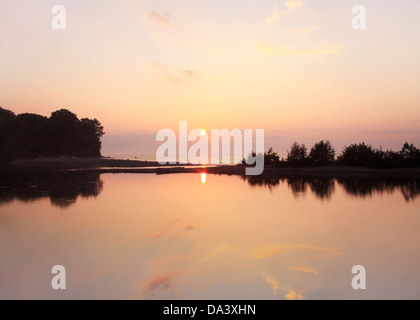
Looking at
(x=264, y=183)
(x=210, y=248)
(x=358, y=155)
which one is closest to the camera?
(x=210, y=248)

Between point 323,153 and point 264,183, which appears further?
point 323,153

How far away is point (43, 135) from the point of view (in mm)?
100438

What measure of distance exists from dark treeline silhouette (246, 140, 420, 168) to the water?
25.2 metres

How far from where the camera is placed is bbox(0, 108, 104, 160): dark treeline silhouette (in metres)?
98.1

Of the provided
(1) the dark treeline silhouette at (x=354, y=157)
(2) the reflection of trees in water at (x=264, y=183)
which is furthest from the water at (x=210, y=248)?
(1) the dark treeline silhouette at (x=354, y=157)

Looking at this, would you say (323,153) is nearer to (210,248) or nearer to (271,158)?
(271,158)

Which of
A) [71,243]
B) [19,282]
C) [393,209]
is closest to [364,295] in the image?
[19,282]

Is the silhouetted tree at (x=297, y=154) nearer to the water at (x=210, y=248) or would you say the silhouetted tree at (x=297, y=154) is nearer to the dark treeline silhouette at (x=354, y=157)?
the dark treeline silhouette at (x=354, y=157)

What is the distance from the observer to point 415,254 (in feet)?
34.0

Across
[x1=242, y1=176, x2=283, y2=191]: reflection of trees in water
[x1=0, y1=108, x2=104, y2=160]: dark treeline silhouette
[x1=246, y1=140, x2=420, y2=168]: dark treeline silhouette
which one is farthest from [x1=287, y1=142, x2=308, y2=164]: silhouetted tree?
[x1=0, y1=108, x2=104, y2=160]: dark treeline silhouette

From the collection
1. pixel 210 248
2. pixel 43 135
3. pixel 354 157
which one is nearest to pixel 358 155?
pixel 354 157

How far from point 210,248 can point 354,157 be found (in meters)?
39.0
